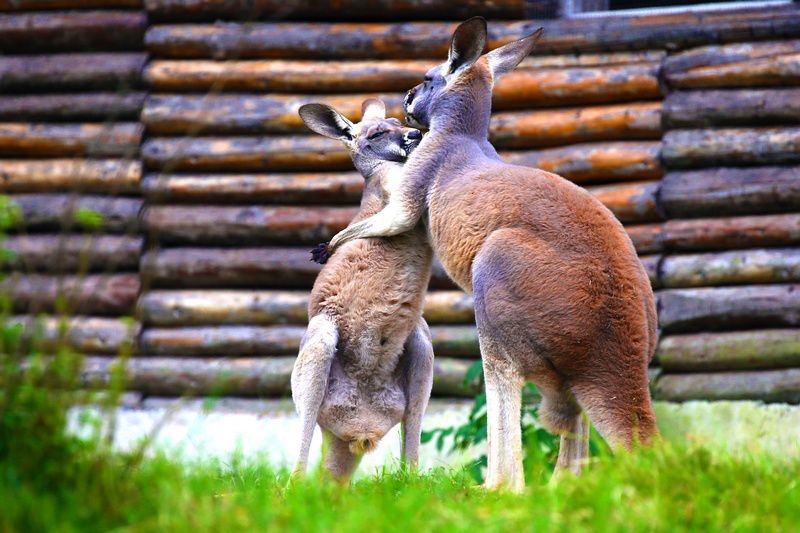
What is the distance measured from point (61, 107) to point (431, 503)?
23.0 ft

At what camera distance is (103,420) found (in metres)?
3.43

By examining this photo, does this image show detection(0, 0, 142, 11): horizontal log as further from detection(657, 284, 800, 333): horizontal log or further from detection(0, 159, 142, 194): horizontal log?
detection(657, 284, 800, 333): horizontal log

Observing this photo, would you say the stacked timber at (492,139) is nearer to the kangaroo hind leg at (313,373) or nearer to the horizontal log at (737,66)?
the horizontal log at (737,66)

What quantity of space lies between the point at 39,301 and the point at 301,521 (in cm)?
104

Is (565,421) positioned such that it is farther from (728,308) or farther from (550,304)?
(728,308)

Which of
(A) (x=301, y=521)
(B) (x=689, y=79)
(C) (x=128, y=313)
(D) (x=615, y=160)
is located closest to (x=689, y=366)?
(D) (x=615, y=160)

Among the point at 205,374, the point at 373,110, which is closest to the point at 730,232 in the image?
the point at 373,110

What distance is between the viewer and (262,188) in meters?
9.02

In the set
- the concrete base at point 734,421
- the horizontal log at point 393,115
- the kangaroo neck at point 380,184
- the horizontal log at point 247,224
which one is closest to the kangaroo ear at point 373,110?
the kangaroo neck at point 380,184

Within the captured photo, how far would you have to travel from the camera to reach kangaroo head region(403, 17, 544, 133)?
18.4 ft

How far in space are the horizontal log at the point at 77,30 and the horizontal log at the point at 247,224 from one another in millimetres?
1619

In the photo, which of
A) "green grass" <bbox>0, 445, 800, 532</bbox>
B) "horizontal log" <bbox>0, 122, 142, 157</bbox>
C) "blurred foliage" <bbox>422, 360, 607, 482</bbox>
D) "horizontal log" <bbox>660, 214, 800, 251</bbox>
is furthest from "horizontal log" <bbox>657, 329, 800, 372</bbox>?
"horizontal log" <bbox>0, 122, 142, 157</bbox>

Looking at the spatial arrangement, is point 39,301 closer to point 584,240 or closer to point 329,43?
point 584,240

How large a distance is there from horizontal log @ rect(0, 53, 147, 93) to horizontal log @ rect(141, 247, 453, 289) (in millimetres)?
1604
